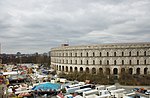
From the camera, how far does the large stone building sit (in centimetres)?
6581

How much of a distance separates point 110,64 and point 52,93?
29.2m

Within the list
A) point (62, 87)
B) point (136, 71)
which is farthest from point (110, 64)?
point (62, 87)

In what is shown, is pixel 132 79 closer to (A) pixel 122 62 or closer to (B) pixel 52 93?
(A) pixel 122 62

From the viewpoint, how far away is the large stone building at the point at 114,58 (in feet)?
216

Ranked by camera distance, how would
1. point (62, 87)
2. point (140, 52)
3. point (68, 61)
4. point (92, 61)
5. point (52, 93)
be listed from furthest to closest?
point (68, 61) → point (92, 61) → point (140, 52) → point (62, 87) → point (52, 93)

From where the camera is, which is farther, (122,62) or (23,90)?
(122,62)

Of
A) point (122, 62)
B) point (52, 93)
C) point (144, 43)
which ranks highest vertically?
point (144, 43)

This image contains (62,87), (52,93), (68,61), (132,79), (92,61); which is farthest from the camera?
(68,61)

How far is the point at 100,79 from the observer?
57750 mm

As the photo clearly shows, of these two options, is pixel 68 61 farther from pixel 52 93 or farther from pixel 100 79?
pixel 52 93

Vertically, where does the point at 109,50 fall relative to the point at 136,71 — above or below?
above

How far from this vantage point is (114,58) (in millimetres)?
67312

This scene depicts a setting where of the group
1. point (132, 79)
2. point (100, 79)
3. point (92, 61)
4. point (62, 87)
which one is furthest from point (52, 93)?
point (92, 61)

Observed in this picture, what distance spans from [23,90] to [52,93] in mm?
6624
